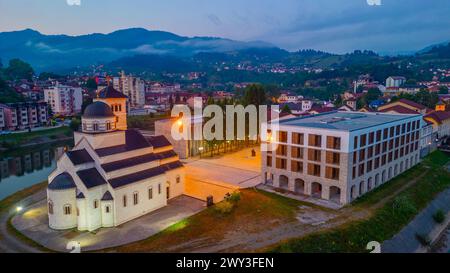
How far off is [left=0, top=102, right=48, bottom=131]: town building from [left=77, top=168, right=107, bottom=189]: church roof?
61.4 meters

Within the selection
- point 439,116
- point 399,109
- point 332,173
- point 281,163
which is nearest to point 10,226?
point 281,163

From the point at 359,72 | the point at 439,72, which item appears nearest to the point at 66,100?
the point at 359,72

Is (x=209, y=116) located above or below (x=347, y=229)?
above

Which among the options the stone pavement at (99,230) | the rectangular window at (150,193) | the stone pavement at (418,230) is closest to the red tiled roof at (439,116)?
the stone pavement at (418,230)

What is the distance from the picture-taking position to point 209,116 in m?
54.8

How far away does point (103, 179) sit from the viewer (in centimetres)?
2842

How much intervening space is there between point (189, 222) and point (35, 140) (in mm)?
60079

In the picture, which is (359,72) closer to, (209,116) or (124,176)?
(209,116)

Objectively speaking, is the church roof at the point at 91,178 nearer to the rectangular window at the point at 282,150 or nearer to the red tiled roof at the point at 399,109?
the rectangular window at the point at 282,150

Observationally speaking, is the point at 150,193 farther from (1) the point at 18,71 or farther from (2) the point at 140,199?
(1) the point at 18,71

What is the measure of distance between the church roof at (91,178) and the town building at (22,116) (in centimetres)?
6136

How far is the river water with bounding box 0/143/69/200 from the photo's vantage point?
149ft

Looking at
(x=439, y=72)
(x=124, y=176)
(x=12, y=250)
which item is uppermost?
(x=439, y=72)

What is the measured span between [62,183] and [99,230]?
15.5ft
